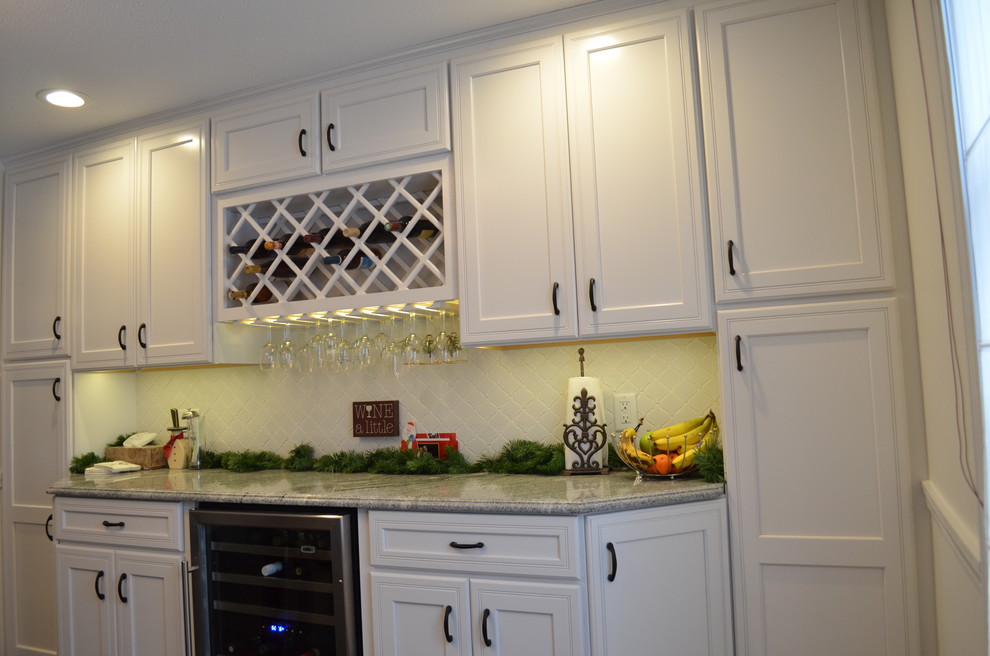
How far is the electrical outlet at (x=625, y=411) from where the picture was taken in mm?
2664

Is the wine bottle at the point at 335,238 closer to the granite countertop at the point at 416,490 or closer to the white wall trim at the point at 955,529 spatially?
the granite countertop at the point at 416,490

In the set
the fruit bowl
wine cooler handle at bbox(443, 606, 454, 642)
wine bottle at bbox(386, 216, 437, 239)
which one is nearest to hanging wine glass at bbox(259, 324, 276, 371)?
wine bottle at bbox(386, 216, 437, 239)

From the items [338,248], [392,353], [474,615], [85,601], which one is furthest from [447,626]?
[85,601]

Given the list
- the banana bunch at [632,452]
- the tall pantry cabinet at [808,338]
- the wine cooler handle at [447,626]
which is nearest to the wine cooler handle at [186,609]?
the wine cooler handle at [447,626]

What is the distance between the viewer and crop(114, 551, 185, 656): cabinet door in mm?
2605

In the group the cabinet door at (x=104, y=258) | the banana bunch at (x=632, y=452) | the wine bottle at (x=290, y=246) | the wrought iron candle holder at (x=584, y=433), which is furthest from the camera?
the cabinet door at (x=104, y=258)

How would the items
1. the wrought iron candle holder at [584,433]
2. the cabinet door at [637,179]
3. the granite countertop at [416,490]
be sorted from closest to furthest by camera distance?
1. the granite countertop at [416,490]
2. the cabinet door at [637,179]
3. the wrought iron candle holder at [584,433]

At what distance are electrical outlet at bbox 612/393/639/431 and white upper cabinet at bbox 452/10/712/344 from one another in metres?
0.43

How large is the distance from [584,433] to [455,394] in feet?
2.13

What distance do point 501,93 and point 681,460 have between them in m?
1.44

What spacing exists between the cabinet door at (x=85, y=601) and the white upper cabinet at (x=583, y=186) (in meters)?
1.78

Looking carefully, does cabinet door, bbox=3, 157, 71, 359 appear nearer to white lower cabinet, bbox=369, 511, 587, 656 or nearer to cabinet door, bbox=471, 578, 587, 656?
white lower cabinet, bbox=369, 511, 587, 656

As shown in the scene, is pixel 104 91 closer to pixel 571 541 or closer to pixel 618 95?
pixel 618 95

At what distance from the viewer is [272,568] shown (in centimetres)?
245
